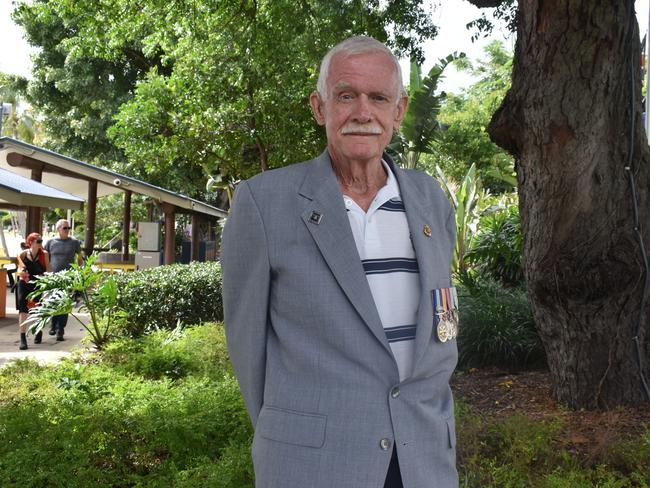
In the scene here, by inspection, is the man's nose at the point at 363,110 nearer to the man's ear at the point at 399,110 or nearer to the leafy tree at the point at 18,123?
the man's ear at the point at 399,110

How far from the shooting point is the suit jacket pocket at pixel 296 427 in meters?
1.98

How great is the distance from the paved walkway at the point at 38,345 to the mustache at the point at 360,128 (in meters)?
8.24

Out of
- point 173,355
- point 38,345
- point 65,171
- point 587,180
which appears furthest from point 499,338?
point 65,171

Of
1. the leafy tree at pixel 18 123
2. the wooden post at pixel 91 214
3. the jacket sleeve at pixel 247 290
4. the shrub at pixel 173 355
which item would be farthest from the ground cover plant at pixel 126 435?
the leafy tree at pixel 18 123

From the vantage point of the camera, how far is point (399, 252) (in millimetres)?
2180

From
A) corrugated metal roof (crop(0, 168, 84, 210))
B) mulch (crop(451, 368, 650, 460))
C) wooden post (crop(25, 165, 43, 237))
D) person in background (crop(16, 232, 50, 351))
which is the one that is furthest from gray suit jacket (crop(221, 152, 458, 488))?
wooden post (crop(25, 165, 43, 237))

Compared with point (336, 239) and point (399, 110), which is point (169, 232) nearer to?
point (399, 110)

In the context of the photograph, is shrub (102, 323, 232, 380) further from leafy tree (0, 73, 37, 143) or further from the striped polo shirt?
leafy tree (0, 73, 37, 143)

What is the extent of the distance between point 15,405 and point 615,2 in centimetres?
515

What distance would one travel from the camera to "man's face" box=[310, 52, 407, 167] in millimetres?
2188

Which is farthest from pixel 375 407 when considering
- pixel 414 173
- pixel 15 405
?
pixel 15 405

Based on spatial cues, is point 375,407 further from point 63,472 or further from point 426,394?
point 63,472

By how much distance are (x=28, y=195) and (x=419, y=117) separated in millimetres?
9831

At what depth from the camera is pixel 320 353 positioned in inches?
79.7
